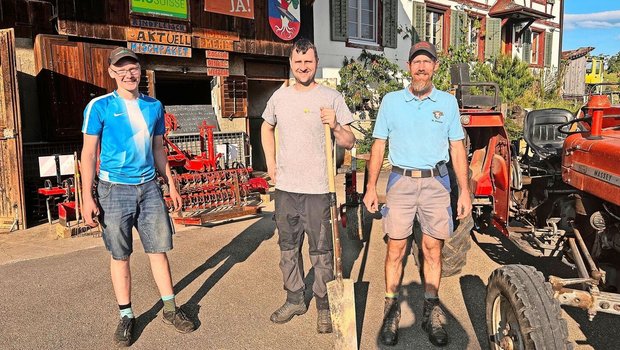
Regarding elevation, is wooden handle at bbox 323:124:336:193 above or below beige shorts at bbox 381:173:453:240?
above

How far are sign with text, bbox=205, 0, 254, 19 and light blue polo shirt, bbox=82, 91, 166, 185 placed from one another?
6766mm

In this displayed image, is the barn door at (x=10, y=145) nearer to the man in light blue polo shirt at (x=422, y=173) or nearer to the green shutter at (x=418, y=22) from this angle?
the man in light blue polo shirt at (x=422, y=173)

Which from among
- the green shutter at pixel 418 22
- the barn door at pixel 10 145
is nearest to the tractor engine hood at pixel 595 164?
the barn door at pixel 10 145

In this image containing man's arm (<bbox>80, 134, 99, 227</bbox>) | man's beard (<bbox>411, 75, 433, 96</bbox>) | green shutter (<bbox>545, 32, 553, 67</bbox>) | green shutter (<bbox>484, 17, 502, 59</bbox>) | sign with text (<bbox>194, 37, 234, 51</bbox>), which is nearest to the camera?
man's arm (<bbox>80, 134, 99, 227</bbox>)

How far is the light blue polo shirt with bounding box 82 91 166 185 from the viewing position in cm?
323

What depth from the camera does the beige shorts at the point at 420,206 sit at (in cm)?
337

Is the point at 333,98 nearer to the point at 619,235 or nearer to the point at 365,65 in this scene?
the point at 619,235

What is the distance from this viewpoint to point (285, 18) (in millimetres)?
11117

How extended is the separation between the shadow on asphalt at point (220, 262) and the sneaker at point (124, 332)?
0.09 m

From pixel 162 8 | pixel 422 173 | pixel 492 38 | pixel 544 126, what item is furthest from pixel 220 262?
pixel 492 38

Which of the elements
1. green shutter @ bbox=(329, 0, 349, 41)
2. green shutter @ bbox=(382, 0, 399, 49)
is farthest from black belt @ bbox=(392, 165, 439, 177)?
green shutter @ bbox=(382, 0, 399, 49)

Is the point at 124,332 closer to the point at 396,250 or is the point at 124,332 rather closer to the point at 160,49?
the point at 396,250

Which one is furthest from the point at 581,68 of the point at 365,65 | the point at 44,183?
the point at 44,183

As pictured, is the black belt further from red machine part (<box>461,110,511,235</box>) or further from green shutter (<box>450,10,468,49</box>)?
green shutter (<box>450,10,468,49</box>)
